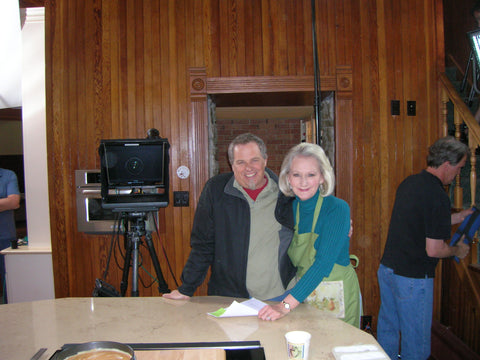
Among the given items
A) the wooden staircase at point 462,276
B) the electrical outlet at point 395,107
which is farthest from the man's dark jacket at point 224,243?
the electrical outlet at point 395,107

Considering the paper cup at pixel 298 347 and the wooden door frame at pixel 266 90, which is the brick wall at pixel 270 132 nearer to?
the wooden door frame at pixel 266 90

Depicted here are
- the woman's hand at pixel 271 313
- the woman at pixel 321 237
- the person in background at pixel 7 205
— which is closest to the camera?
the woman's hand at pixel 271 313

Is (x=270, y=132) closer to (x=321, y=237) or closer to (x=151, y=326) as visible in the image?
(x=321, y=237)

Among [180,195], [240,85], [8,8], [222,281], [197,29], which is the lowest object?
[222,281]

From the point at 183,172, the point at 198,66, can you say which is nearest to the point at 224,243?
the point at 183,172

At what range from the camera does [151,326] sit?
1220 mm

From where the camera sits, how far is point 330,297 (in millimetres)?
1486

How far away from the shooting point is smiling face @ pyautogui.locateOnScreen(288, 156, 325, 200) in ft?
5.03

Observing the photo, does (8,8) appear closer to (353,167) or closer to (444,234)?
(444,234)

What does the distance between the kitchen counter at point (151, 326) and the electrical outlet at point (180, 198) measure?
1.45 m

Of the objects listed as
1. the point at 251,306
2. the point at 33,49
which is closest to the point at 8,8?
the point at 251,306

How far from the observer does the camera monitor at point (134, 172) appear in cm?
238

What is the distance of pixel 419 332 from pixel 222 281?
3.91ft

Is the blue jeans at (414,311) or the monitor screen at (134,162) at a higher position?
the monitor screen at (134,162)
